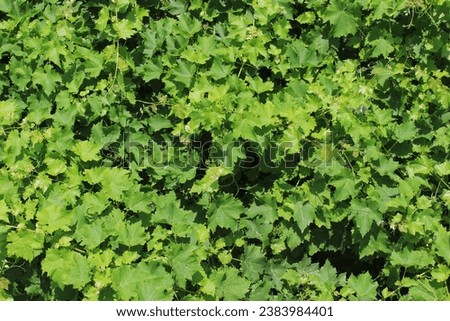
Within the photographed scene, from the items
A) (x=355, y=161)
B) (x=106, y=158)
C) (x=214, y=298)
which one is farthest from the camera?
(x=106, y=158)

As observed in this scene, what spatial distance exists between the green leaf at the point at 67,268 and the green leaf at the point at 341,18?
7.28ft

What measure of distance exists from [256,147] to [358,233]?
32.4 inches

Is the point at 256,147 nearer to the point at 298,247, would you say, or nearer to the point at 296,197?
the point at 296,197

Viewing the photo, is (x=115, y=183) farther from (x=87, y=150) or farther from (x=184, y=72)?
(x=184, y=72)

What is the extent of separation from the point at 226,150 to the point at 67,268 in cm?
115

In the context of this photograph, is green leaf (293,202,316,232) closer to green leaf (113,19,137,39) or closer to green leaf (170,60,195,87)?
Result: green leaf (170,60,195,87)

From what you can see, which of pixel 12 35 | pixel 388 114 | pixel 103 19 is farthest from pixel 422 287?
pixel 12 35

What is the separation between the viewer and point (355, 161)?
354 cm

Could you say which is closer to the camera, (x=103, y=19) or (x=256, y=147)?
(x=256, y=147)

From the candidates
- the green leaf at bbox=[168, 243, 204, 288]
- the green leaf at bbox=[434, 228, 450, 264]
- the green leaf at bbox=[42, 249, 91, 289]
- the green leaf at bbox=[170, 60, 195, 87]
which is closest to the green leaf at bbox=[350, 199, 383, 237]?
the green leaf at bbox=[434, 228, 450, 264]

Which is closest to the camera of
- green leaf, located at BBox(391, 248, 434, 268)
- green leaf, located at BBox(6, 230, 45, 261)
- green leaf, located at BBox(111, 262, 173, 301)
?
green leaf, located at BBox(111, 262, 173, 301)

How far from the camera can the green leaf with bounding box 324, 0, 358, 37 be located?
12.5ft

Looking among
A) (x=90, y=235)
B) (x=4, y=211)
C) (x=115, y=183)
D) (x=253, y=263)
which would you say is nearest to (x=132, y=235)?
(x=90, y=235)

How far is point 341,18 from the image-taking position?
12.5ft
